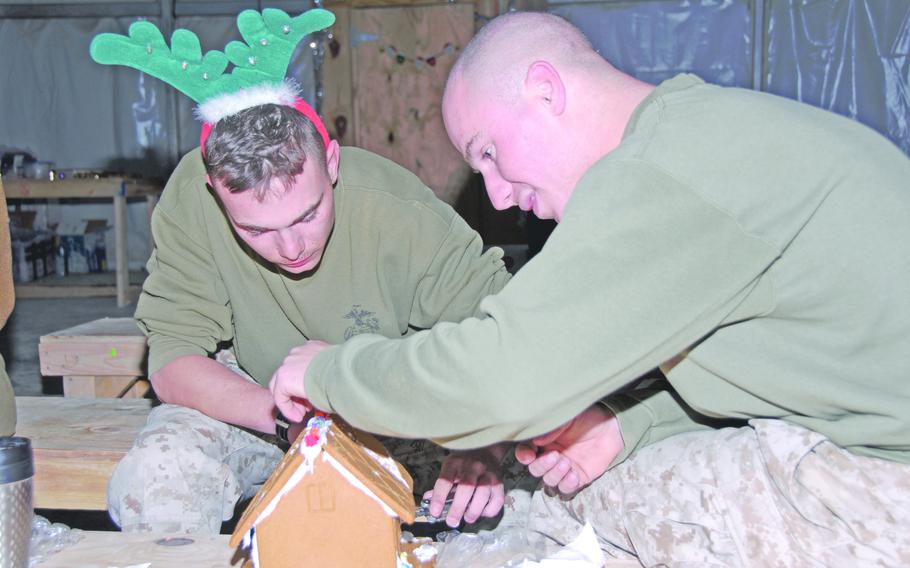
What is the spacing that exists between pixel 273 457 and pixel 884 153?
146 centimetres

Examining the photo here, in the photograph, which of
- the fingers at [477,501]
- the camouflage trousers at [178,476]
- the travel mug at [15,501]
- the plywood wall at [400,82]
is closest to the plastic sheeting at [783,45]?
the plywood wall at [400,82]

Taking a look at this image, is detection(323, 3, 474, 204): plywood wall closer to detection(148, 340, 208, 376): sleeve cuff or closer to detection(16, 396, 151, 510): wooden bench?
detection(16, 396, 151, 510): wooden bench

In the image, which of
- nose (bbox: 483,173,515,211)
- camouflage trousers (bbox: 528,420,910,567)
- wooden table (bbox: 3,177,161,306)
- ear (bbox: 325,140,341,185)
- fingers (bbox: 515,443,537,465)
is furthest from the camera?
wooden table (bbox: 3,177,161,306)

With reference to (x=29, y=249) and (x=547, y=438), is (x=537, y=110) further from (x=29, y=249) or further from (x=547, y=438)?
(x=29, y=249)

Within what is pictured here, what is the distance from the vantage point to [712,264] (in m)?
0.99

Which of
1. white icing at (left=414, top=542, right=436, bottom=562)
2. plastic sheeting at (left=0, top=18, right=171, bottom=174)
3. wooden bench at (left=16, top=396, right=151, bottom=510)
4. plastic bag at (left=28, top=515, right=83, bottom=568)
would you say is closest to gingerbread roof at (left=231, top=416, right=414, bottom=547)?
white icing at (left=414, top=542, right=436, bottom=562)

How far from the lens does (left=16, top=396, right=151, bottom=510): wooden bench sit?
2010mm

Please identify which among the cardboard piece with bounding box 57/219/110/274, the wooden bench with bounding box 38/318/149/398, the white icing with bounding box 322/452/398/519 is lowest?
the cardboard piece with bounding box 57/219/110/274

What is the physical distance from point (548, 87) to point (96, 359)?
7.24ft

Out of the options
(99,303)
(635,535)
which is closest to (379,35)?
(99,303)

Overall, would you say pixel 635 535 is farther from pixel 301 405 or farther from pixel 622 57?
pixel 622 57

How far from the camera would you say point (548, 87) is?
1260 millimetres

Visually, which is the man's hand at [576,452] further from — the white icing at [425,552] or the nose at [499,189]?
the nose at [499,189]

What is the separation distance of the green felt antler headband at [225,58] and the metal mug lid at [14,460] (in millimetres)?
761
